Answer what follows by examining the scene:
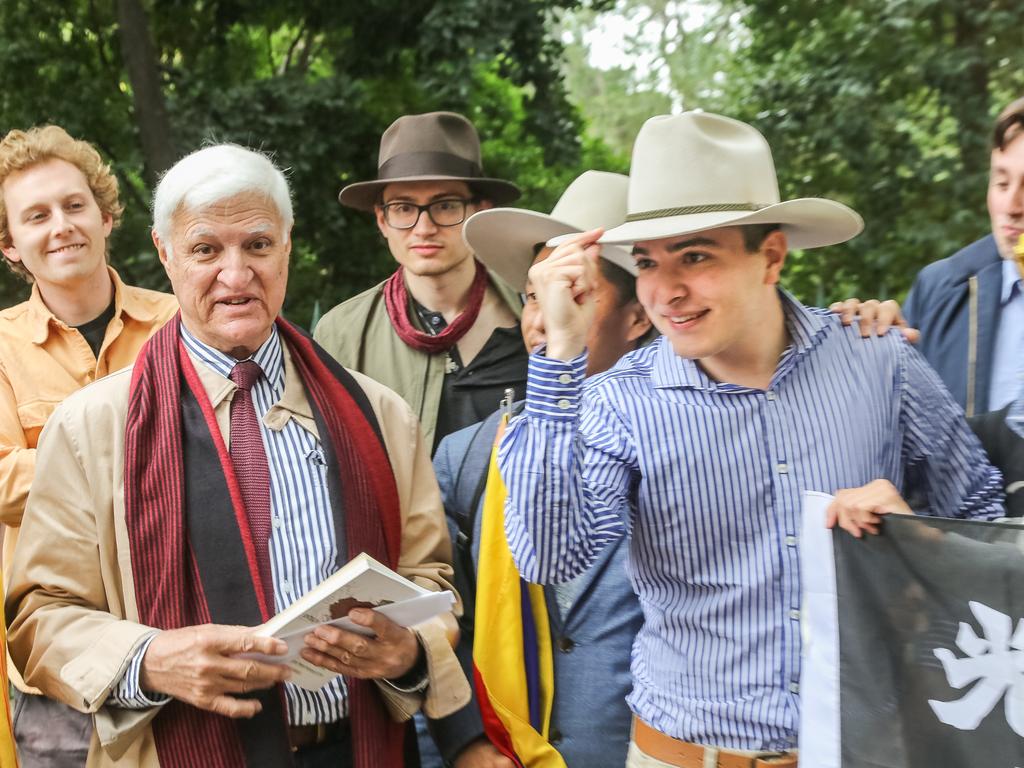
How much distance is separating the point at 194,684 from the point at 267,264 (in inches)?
38.5

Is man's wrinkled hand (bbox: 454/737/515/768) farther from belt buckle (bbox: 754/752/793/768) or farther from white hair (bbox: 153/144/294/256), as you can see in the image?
white hair (bbox: 153/144/294/256)

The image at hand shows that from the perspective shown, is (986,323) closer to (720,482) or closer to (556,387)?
(720,482)

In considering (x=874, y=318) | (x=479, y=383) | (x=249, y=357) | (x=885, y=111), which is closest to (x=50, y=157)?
(x=249, y=357)

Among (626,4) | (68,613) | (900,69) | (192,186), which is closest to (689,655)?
(68,613)

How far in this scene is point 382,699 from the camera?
2670mm

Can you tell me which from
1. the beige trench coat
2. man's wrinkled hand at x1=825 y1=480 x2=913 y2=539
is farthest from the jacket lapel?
the beige trench coat

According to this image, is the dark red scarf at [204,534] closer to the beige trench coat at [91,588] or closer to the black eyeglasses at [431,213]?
the beige trench coat at [91,588]

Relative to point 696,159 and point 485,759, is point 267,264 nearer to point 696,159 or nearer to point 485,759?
point 696,159

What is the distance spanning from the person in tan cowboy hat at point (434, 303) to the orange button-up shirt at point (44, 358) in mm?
769

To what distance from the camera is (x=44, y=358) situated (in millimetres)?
3471

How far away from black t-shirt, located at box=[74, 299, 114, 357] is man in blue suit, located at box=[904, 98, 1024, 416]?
8.14ft

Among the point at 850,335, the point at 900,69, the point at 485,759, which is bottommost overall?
the point at 485,759

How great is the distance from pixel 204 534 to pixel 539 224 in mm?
1441

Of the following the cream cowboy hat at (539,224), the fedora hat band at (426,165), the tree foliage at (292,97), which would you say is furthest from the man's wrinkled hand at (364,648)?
the tree foliage at (292,97)
